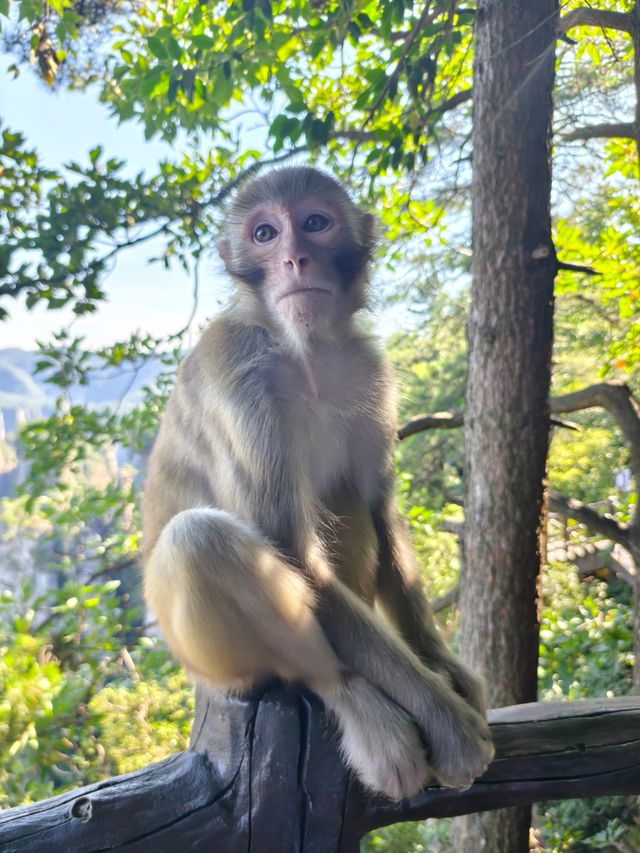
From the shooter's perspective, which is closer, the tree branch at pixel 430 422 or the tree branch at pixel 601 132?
the tree branch at pixel 430 422

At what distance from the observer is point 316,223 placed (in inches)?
90.8

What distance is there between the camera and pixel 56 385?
14.2 ft

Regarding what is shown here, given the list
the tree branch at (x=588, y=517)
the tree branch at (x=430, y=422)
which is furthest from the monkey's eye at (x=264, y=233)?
the tree branch at (x=588, y=517)

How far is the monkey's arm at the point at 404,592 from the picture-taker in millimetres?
2336

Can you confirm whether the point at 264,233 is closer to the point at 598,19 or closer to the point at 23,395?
the point at 598,19

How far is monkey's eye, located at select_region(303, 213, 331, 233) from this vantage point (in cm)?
229

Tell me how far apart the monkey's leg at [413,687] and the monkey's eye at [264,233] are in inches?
43.7

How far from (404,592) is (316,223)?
125cm

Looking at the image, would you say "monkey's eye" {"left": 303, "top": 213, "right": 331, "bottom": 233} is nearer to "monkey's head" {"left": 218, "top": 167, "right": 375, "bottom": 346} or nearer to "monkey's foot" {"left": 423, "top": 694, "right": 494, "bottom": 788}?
"monkey's head" {"left": 218, "top": 167, "right": 375, "bottom": 346}

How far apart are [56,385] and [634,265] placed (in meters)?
3.83

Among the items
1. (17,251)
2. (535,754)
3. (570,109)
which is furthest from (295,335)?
(570,109)

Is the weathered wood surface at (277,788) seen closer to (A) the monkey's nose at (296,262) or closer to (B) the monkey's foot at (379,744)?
(B) the monkey's foot at (379,744)

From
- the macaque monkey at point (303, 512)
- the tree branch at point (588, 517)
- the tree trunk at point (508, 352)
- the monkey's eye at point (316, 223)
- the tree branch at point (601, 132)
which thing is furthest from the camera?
the tree branch at point (588, 517)

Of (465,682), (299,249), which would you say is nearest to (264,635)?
(465,682)
